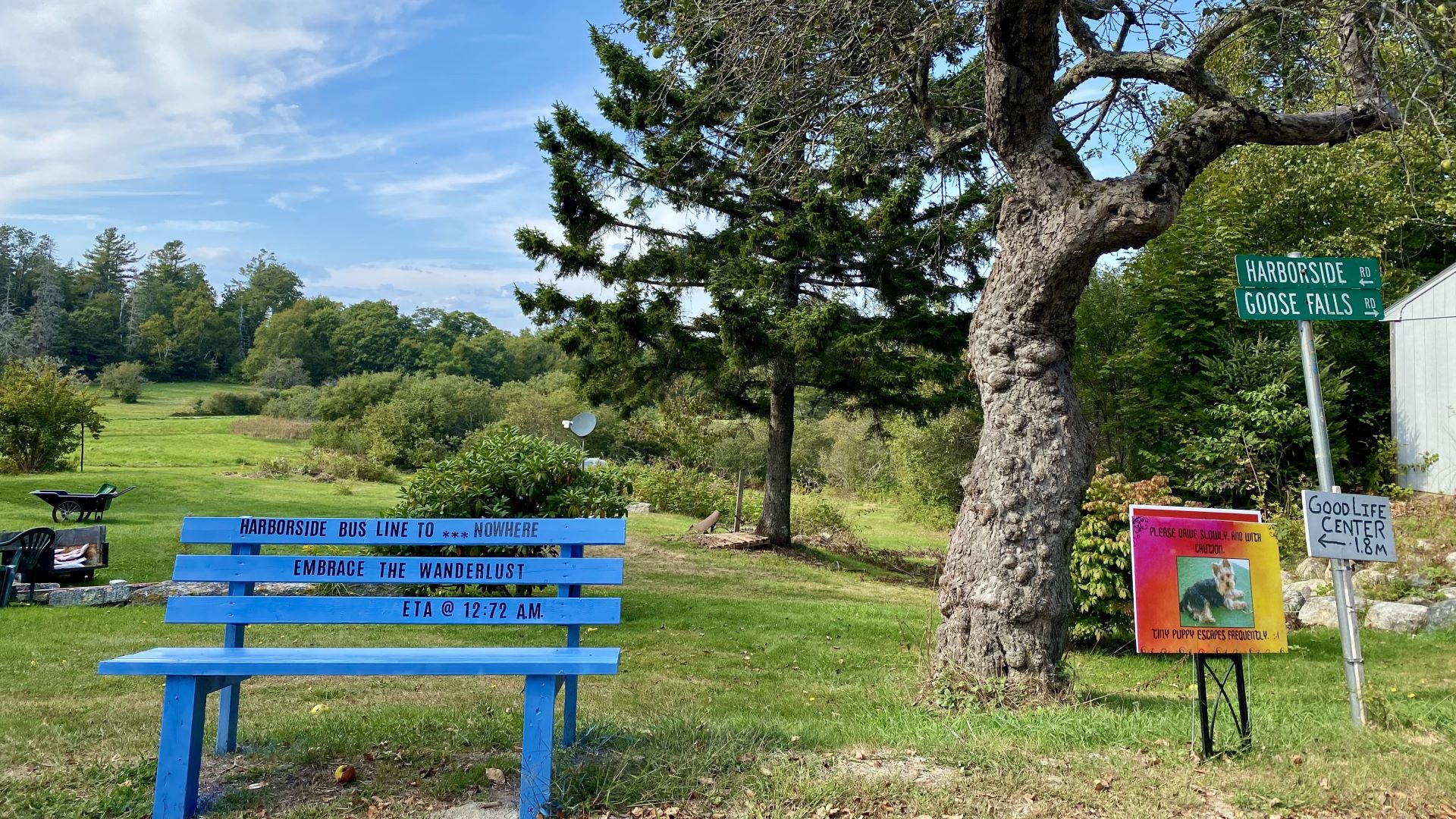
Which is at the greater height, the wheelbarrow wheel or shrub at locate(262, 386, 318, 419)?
shrub at locate(262, 386, 318, 419)

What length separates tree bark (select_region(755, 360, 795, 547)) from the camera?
17.5m

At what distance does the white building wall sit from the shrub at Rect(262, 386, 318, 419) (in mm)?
50735

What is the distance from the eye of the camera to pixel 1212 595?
4211 mm

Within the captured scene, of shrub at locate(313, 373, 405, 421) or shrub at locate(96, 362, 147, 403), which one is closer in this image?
shrub at locate(313, 373, 405, 421)

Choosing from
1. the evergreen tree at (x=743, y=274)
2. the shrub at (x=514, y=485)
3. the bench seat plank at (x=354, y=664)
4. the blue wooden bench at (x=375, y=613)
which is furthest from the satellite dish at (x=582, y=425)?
the bench seat plank at (x=354, y=664)

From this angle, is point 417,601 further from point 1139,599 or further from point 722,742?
point 1139,599

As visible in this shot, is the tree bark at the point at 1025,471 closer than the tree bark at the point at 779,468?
Yes

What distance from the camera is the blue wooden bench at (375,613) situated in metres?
3.39

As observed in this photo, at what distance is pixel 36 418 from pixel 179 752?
2417cm

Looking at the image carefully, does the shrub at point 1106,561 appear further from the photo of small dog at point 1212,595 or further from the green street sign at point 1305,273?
the photo of small dog at point 1212,595

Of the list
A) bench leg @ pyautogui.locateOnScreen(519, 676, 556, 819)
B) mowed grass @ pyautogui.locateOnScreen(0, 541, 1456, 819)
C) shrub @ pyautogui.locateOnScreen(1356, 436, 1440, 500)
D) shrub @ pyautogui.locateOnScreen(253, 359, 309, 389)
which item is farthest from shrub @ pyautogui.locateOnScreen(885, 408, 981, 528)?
shrub @ pyautogui.locateOnScreen(253, 359, 309, 389)

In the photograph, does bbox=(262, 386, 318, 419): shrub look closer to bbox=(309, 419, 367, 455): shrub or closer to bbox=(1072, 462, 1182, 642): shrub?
bbox=(309, 419, 367, 455): shrub

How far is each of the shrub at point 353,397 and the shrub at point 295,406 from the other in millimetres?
6934

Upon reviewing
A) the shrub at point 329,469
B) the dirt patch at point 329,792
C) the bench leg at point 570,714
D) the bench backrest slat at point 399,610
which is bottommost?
the dirt patch at point 329,792
